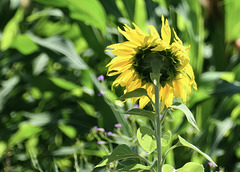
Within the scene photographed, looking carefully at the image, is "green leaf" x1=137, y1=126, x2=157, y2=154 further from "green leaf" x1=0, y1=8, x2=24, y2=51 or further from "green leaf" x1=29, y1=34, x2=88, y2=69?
"green leaf" x1=0, y1=8, x2=24, y2=51

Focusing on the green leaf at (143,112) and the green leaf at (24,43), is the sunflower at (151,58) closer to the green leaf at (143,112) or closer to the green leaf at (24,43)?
the green leaf at (143,112)

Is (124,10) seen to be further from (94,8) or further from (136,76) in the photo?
(136,76)

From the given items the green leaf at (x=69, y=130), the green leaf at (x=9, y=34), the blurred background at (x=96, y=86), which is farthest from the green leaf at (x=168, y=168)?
the green leaf at (x=9, y=34)

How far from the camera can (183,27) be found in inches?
37.0

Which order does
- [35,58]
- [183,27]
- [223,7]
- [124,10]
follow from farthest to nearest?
[35,58], [223,7], [124,10], [183,27]

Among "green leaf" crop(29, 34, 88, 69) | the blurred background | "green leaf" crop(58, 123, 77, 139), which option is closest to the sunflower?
the blurred background

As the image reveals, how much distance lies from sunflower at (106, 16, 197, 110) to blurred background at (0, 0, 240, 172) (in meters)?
0.29

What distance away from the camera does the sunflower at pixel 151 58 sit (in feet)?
1.22

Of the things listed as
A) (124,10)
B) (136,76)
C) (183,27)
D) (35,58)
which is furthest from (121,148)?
(35,58)

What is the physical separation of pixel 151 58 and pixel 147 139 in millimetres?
80

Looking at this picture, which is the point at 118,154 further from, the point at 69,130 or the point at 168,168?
the point at 69,130

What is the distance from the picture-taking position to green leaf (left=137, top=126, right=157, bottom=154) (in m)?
0.37

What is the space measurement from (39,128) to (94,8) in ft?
1.17

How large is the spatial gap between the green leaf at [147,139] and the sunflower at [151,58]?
46 millimetres
